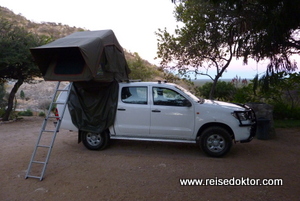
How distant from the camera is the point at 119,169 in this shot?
5.91 meters

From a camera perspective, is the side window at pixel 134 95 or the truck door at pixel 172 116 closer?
the truck door at pixel 172 116

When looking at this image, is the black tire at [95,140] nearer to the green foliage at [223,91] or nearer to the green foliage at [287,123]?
the green foliage at [287,123]

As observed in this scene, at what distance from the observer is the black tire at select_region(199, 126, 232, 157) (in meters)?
6.66

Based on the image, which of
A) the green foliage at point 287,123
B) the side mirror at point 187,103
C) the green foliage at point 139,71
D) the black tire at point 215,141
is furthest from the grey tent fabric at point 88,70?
the green foliage at point 139,71

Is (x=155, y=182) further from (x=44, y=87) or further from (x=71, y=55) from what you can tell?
(x=44, y=87)

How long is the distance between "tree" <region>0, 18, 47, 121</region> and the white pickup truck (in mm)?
5250

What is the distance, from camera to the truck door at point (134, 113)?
705 centimetres

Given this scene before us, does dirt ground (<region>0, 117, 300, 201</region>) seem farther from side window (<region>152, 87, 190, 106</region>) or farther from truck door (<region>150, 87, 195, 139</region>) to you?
side window (<region>152, 87, 190, 106</region>)

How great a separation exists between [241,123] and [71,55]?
4397 mm

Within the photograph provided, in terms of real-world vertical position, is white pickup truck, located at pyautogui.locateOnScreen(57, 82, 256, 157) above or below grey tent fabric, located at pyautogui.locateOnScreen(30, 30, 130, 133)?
below

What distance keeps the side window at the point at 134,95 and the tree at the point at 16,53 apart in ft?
20.4

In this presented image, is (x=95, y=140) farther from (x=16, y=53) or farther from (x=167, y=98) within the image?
(x=16, y=53)

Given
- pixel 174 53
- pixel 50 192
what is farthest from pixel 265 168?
pixel 174 53

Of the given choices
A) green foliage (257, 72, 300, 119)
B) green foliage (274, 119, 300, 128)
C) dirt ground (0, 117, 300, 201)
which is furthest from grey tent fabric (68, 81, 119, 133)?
green foliage (257, 72, 300, 119)
